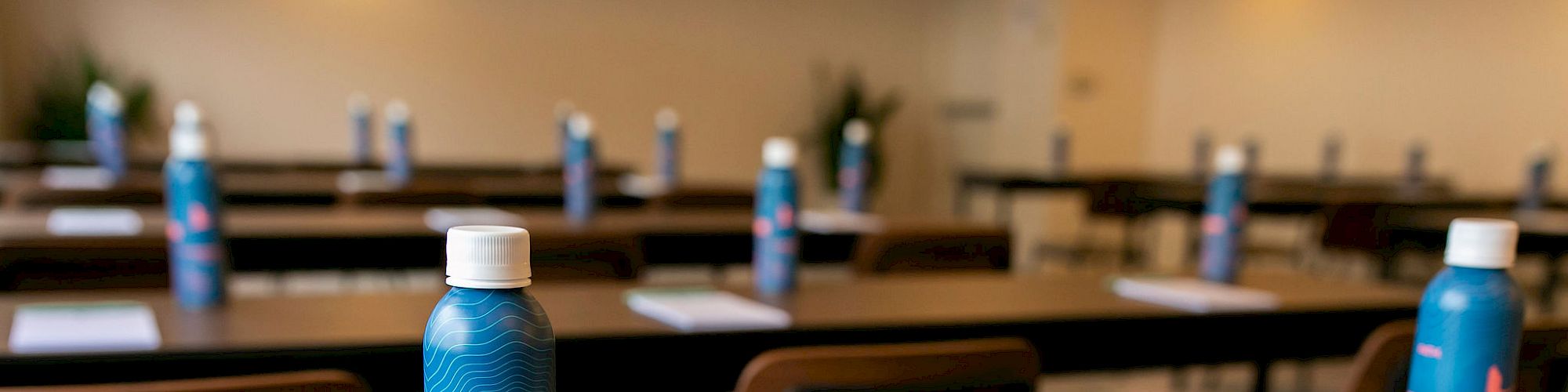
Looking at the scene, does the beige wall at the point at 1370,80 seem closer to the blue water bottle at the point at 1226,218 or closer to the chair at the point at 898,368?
the blue water bottle at the point at 1226,218

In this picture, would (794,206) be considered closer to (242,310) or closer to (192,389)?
(242,310)

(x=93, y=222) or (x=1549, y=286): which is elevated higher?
(x=93, y=222)

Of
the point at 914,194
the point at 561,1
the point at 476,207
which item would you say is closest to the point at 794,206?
the point at 476,207

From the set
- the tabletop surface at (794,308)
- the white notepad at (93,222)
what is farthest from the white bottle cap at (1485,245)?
the white notepad at (93,222)

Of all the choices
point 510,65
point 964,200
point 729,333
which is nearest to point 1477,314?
point 729,333

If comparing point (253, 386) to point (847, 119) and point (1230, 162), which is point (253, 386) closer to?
point (1230, 162)

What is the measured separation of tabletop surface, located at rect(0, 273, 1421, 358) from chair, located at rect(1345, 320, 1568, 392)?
0.46 meters

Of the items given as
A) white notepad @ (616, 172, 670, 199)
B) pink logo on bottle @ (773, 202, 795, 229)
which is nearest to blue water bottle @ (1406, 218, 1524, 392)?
pink logo on bottle @ (773, 202, 795, 229)

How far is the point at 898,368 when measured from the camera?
1107 mm

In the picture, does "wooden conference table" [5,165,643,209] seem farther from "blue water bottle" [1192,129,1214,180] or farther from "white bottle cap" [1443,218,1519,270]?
"blue water bottle" [1192,129,1214,180]

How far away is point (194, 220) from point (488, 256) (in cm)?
109

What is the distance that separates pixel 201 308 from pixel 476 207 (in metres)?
1.73

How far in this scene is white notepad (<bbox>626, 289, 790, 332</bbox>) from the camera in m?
1.49

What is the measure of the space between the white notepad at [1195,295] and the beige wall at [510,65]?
5432 millimetres
